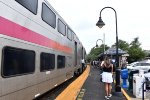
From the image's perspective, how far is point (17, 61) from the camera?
985 centimetres

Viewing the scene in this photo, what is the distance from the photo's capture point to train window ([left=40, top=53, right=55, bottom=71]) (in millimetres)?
13102

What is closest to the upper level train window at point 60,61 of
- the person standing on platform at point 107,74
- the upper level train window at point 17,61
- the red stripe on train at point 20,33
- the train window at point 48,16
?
the train window at point 48,16

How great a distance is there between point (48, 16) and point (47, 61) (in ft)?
5.97

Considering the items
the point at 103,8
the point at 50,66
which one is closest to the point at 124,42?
the point at 103,8

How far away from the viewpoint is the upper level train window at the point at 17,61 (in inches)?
348

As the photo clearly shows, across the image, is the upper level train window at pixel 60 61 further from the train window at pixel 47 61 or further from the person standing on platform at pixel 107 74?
the person standing on platform at pixel 107 74

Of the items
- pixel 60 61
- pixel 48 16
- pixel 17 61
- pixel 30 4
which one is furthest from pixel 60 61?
pixel 17 61

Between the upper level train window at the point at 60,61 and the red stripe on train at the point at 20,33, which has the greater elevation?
the red stripe on train at the point at 20,33

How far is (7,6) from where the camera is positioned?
8977mm

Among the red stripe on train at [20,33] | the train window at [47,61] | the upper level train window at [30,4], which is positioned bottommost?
the train window at [47,61]

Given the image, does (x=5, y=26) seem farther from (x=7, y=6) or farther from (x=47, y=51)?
(x=47, y=51)

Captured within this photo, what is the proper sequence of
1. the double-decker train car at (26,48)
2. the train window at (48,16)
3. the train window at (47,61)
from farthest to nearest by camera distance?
the train window at (48,16), the train window at (47,61), the double-decker train car at (26,48)

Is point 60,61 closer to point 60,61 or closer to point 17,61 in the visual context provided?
point 60,61

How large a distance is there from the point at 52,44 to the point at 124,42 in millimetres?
122141
